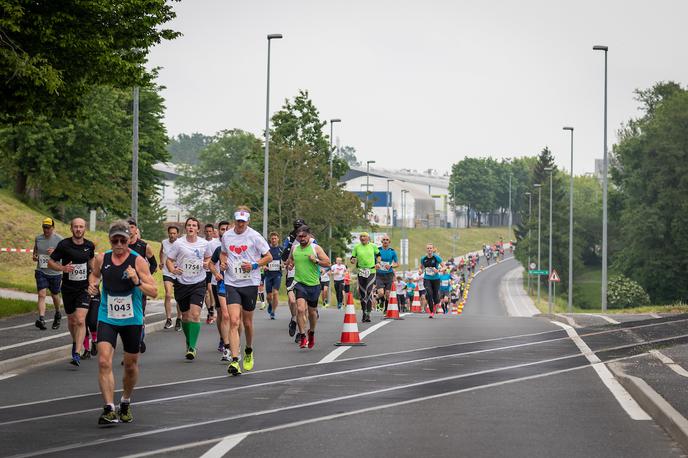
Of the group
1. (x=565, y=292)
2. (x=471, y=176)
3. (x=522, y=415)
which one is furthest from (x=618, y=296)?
(x=471, y=176)

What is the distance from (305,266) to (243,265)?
2844 millimetres

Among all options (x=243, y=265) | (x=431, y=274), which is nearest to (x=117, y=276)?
(x=243, y=265)

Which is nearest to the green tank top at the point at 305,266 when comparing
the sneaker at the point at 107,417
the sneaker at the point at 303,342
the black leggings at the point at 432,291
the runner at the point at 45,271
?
the sneaker at the point at 303,342

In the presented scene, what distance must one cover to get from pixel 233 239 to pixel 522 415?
5.32m

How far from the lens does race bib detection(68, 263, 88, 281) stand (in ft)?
54.0

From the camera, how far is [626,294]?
289 ft

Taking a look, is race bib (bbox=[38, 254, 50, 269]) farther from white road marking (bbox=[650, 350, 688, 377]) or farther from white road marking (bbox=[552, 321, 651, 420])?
white road marking (bbox=[650, 350, 688, 377])

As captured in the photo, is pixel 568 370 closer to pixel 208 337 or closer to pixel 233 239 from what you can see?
pixel 233 239

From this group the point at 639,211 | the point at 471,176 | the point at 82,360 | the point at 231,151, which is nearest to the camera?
the point at 82,360

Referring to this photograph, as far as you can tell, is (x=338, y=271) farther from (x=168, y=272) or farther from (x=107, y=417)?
(x=107, y=417)

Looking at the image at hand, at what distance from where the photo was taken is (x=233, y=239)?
15.6 m

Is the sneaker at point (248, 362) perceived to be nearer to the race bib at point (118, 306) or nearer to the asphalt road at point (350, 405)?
the asphalt road at point (350, 405)

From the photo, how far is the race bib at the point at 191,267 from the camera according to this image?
16.8 metres

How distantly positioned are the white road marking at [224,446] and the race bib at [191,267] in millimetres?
6774
